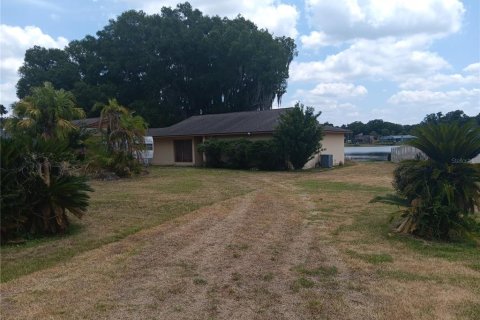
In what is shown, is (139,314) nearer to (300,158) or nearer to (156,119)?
(300,158)

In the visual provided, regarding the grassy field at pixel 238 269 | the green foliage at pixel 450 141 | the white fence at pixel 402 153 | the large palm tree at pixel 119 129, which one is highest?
the large palm tree at pixel 119 129

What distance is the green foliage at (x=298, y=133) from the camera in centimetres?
2389

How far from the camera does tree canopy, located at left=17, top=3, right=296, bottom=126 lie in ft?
150

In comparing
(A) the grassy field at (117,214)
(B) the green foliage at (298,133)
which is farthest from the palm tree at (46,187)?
(B) the green foliage at (298,133)

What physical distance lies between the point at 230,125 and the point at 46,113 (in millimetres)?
12709

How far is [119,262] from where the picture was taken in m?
6.35

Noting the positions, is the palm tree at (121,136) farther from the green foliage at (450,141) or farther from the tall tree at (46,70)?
the tall tree at (46,70)

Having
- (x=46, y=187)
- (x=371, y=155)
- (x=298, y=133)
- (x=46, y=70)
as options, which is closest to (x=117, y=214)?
(x=46, y=187)

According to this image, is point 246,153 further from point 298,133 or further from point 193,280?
point 193,280

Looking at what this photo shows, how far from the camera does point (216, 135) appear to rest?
2908 centimetres

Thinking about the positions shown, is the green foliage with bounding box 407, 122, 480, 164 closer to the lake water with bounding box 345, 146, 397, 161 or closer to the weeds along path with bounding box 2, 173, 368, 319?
the weeds along path with bounding box 2, 173, 368, 319

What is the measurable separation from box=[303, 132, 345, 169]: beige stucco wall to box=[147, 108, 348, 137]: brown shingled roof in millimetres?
416

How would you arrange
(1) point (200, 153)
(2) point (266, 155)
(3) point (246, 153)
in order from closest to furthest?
(2) point (266, 155) → (3) point (246, 153) → (1) point (200, 153)

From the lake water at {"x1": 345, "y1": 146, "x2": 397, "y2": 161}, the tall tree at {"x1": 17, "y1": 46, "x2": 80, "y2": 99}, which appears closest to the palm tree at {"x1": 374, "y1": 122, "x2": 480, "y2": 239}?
the lake water at {"x1": 345, "y1": 146, "x2": 397, "y2": 161}
